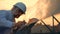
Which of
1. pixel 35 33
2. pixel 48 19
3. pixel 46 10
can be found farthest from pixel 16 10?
pixel 46 10

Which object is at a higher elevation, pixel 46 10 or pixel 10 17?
pixel 46 10

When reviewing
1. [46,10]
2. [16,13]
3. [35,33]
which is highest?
[46,10]

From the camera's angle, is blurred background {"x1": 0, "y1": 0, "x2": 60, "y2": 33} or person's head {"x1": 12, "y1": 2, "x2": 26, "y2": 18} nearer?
person's head {"x1": 12, "y1": 2, "x2": 26, "y2": 18}

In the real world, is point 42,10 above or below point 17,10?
above

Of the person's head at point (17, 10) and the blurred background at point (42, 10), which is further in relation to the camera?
the blurred background at point (42, 10)

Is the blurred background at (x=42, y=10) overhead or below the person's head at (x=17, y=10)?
overhead

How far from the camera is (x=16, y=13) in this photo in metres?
2.45

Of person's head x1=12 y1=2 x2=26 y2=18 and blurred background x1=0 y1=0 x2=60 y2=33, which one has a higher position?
blurred background x1=0 y1=0 x2=60 y2=33

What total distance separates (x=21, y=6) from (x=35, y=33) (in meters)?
1.34

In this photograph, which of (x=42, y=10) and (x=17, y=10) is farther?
(x=42, y=10)

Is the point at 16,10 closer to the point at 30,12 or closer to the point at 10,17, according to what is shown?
the point at 10,17

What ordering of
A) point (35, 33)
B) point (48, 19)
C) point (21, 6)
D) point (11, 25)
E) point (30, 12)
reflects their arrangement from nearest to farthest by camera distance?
point (11, 25) → point (21, 6) → point (35, 33) → point (48, 19) → point (30, 12)

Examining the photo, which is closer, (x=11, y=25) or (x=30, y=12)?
(x=11, y=25)

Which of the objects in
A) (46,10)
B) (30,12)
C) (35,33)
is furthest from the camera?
(30,12)
